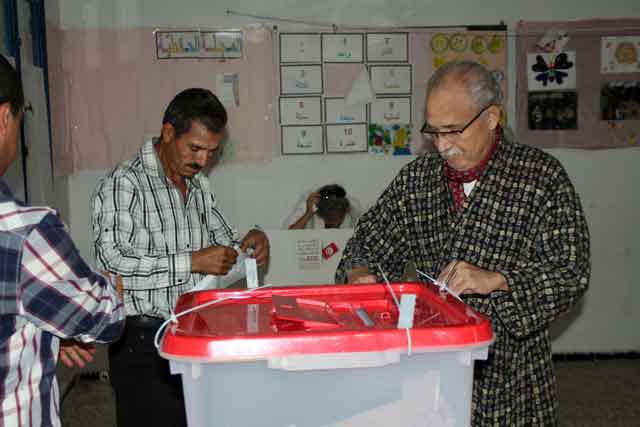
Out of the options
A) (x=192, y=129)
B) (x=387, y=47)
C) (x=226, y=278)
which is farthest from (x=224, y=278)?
(x=387, y=47)

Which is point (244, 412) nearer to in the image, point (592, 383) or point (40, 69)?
point (40, 69)

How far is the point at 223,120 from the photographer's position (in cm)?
186

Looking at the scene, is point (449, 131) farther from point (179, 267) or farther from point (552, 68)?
point (552, 68)

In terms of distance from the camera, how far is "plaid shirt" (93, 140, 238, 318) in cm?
173

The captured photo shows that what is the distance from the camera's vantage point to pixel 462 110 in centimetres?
137

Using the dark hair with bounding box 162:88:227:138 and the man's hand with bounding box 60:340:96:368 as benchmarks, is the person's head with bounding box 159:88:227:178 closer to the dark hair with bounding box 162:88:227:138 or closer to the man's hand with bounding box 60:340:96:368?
the dark hair with bounding box 162:88:227:138

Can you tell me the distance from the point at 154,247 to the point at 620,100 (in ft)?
9.20

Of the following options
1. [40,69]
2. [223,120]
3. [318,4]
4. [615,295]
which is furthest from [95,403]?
[615,295]

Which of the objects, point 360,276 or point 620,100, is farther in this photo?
point 620,100

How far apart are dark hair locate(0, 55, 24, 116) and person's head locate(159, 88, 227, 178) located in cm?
78

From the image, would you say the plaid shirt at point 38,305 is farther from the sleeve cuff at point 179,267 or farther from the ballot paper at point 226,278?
the sleeve cuff at point 179,267

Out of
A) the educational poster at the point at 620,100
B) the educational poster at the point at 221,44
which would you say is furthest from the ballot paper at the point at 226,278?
the educational poster at the point at 620,100

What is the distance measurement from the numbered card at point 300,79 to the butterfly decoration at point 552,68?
3.84 feet

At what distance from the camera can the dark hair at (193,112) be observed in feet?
5.94
